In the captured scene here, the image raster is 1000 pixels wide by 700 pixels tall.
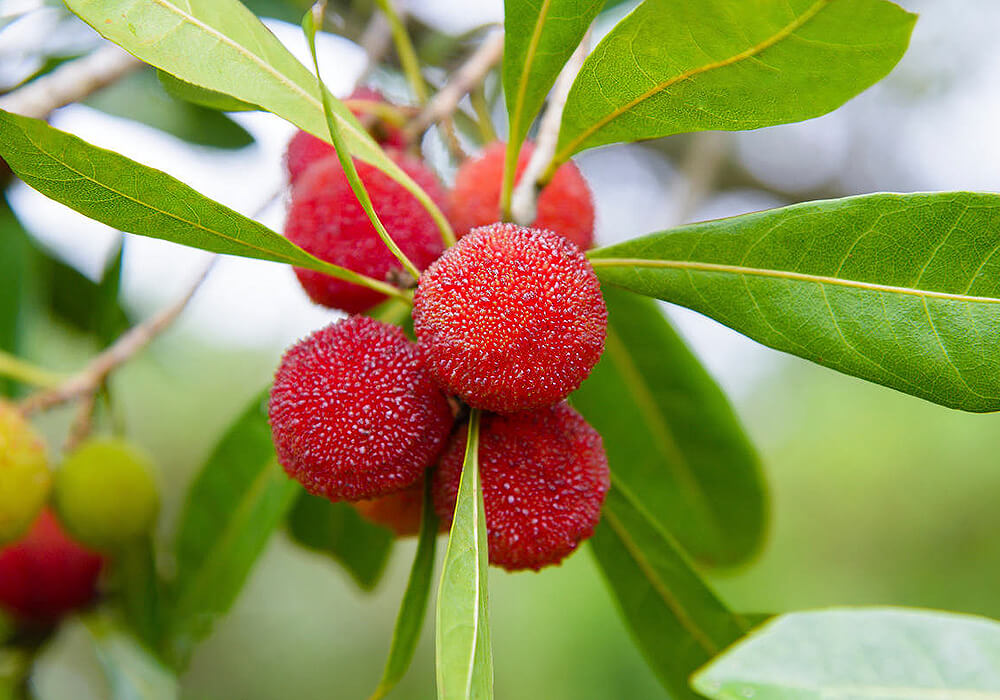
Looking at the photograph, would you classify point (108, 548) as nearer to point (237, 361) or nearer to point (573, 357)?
point (573, 357)

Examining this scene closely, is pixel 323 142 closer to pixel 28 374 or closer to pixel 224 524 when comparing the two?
pixel 224 524

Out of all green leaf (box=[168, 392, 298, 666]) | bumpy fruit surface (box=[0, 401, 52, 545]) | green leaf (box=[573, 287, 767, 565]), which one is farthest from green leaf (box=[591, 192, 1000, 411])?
bumpy fruit surface (box=[0, 401, 52, 545])

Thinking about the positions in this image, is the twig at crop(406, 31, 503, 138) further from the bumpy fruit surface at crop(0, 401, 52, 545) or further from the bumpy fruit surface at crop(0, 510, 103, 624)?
the bumpy fruit surface at crop(0, 510, 103, 624)

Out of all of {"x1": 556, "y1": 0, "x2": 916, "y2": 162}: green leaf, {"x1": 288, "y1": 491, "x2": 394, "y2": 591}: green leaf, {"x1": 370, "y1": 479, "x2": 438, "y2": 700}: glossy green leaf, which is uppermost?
{"x1": 556, "y1": 0, "x2": 916, "y2": 162}: green leaf

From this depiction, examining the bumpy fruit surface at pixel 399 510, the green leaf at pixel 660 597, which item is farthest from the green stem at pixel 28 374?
the green leaf at pixel 660 597

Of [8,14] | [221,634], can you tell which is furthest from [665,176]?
[221,634]

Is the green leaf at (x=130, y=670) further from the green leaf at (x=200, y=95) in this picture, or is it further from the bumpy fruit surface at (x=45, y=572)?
the green leaf at (x=200, y=95)

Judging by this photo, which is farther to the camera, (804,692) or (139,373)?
(139,373)
